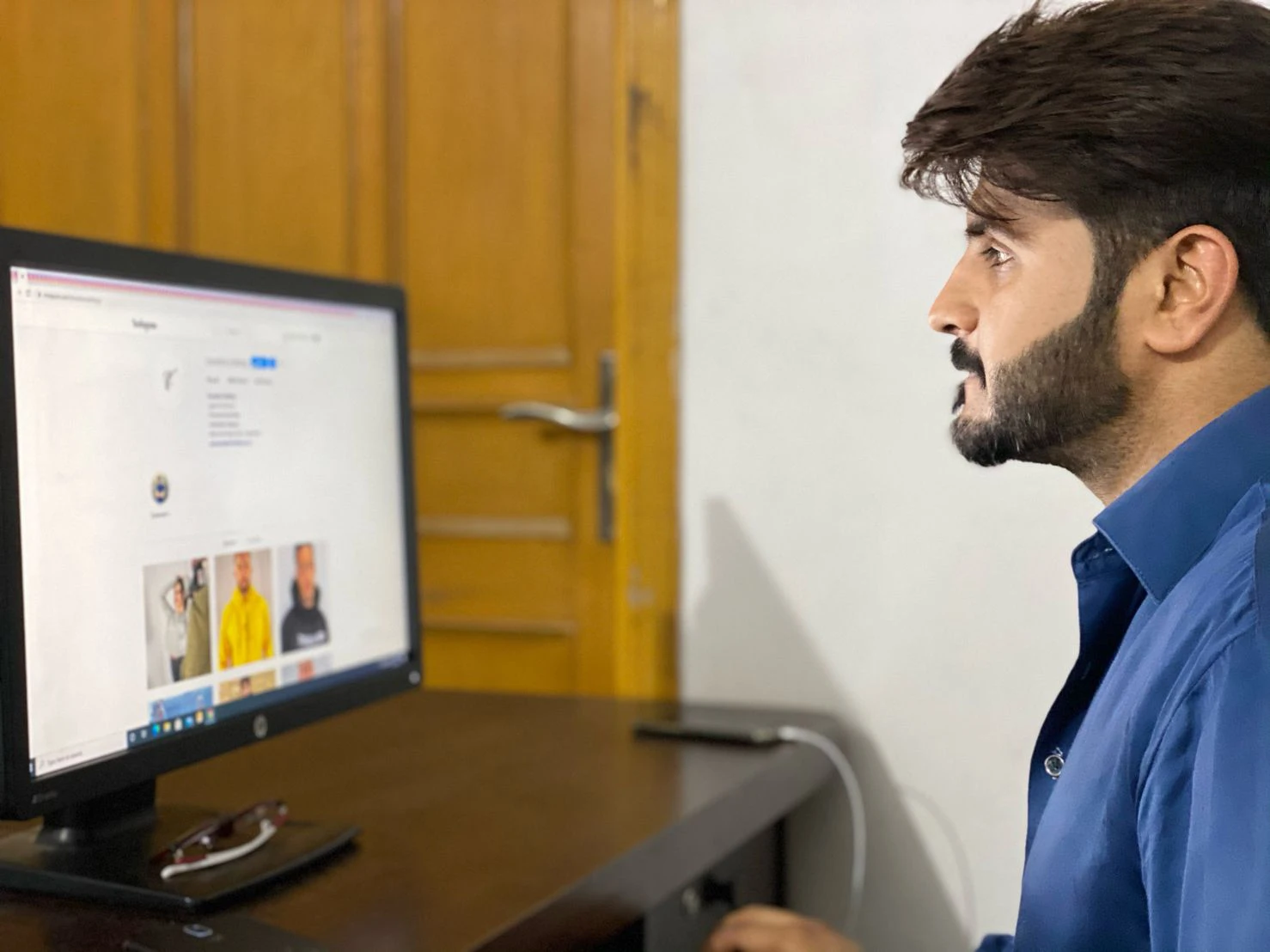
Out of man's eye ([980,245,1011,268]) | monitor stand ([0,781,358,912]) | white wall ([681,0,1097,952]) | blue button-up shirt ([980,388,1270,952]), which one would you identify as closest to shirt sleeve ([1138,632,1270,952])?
blue button-up shirt ([980,388,1270,952])

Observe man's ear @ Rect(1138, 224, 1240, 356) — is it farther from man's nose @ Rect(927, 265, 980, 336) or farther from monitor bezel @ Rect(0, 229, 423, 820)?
monitor bezel @ Rect(0, 229, 423, 820)

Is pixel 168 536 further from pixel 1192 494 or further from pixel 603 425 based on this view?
pixel 603 425

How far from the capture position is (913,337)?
5.63 ft

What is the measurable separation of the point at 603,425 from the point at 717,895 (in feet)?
2.35

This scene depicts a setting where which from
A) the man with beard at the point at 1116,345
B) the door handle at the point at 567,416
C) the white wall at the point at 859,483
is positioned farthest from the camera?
the door handle at the point at 567,416

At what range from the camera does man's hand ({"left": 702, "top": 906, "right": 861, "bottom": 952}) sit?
1.01 metres

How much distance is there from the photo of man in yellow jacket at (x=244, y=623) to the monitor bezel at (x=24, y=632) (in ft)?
0.15

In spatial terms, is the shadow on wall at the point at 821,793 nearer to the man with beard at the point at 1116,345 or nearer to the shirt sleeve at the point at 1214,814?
the man with beard at the point at 1116,345

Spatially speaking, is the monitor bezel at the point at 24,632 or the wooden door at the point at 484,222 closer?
the monitor bezel at the point at 24,632

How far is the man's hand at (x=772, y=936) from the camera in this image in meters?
1.01

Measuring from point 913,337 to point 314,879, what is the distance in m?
1.02

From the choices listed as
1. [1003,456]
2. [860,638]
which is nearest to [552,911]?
[1003,456]

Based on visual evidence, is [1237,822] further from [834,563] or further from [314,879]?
[834,563]

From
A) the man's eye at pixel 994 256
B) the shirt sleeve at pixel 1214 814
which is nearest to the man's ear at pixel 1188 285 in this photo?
the man's eye at pixel 994 256
